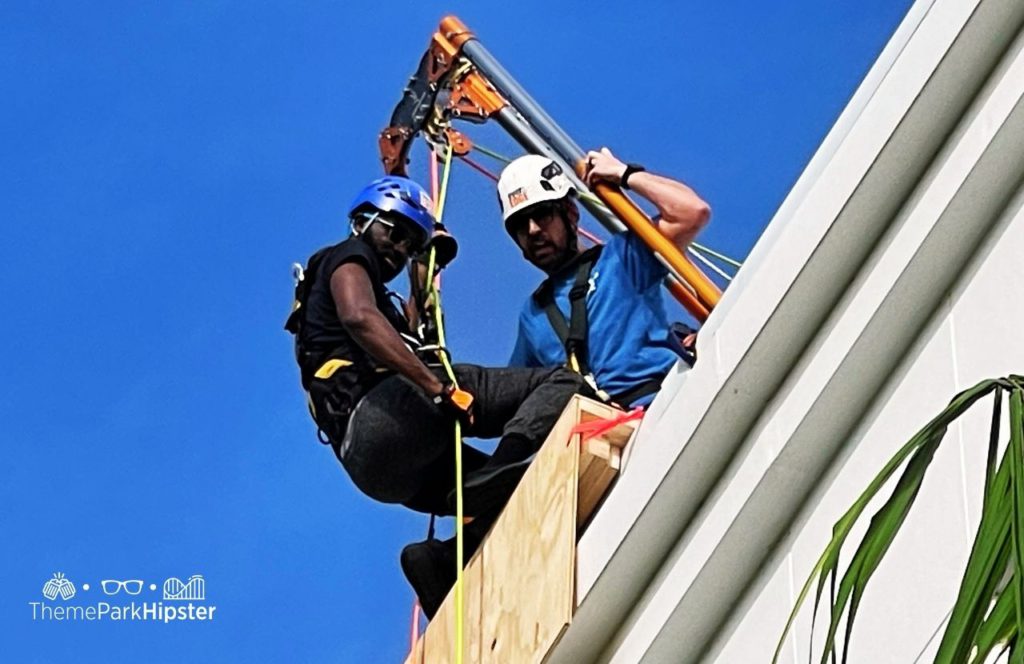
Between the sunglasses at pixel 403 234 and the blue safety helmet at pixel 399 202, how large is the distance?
3 centimetres

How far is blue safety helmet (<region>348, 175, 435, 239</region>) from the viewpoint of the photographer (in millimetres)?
7883

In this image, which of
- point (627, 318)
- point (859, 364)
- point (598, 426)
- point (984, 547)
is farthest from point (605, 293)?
point (984, 547)

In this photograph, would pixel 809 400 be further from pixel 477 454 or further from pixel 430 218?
pixel 430 218

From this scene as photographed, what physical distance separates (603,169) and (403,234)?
131 cm

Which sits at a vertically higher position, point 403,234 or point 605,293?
point 403,234

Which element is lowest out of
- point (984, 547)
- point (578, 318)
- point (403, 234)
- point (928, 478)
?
point (984, 547)

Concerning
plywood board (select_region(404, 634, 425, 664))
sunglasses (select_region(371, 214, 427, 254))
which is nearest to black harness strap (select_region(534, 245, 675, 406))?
sunglasses (select_region(371, 214, 427, 254))

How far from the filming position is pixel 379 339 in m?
7.28

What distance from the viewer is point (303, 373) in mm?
7695

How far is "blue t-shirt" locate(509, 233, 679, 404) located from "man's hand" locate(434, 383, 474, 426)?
1.79ft

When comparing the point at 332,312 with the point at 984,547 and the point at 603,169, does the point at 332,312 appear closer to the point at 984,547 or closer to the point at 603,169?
the point at 603,169

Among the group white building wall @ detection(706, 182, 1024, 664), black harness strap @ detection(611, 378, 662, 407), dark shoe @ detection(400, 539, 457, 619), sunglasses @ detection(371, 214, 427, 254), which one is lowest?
white building wall @ detection(706, 182, 1024, 664)

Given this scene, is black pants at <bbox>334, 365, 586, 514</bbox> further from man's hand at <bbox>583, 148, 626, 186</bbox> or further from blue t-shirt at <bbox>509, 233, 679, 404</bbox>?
man's hand at <bbox>583, 148, 626, 186</bbox>

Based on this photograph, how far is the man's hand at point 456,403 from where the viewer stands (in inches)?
283
